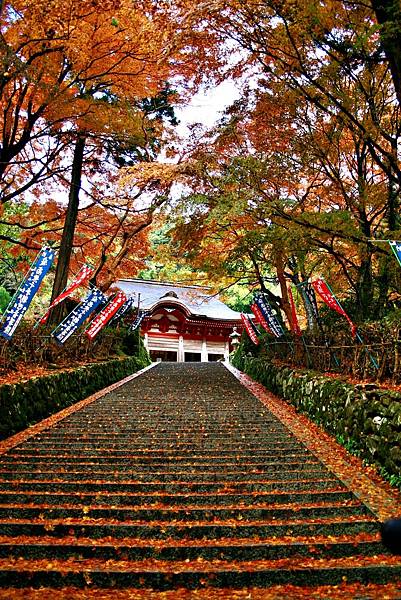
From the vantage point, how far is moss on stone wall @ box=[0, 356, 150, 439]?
25.1 ft

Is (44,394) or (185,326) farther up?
(185,326)

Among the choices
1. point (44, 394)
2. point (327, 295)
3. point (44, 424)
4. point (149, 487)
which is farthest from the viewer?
point (327, 295)

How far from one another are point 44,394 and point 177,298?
20.0 metres

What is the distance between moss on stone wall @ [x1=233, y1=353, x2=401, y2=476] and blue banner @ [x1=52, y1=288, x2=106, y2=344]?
5.32m

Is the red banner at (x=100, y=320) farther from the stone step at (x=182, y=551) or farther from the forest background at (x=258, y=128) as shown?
the stone step at (x=182, y=551)

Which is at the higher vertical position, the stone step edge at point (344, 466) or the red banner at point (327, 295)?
the red banner at point (327, 295)

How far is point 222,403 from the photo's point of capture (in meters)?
11.1

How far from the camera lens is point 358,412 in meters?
6.70

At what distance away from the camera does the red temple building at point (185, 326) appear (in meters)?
28.7

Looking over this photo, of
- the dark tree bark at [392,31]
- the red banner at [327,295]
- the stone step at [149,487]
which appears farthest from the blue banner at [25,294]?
the dark tree bark at [392,31]

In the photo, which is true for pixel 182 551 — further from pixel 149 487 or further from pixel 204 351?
pixel 204 351

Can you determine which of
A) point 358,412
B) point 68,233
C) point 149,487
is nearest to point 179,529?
point 149,487

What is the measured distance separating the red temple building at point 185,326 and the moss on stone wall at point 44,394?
14.2 meters

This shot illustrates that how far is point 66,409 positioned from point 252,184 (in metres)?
6.06
